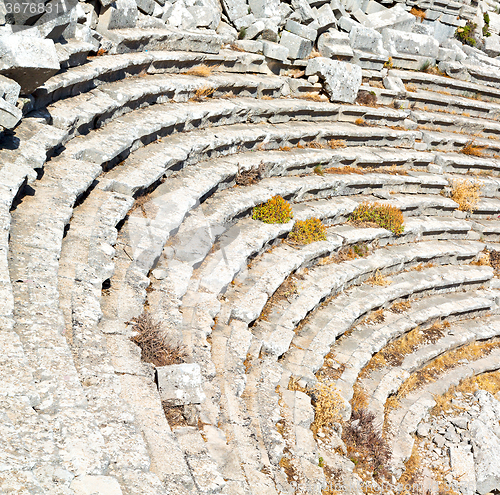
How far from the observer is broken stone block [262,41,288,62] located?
1496 cm

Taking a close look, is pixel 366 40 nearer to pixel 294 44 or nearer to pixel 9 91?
pixel 294 44

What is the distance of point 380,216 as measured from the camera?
14188mm

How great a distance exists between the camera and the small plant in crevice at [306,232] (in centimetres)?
1196

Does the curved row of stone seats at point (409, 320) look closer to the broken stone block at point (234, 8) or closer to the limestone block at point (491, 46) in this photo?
the broken stone block at point (234, 8)

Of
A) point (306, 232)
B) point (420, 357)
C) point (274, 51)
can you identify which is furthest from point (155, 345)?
point (274, 51)

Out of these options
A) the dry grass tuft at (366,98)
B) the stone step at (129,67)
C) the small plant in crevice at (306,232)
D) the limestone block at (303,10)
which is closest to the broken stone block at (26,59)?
the stone step at (129,67)

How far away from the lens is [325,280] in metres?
11.8

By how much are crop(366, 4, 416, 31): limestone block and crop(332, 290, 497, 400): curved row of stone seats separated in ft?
28.1

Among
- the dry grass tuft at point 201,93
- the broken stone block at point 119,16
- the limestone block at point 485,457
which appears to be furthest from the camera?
the dry grass tuft at point 201,93

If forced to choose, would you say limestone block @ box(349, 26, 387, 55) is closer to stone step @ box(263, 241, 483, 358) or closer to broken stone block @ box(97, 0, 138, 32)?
stone step @ box(263, 241, 483, 358)

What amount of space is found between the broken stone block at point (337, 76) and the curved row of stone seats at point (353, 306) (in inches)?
176

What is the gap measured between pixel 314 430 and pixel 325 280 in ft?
12.0

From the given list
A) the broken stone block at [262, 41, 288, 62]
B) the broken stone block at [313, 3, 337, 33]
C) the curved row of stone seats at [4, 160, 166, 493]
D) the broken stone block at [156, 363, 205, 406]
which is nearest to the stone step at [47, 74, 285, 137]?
the broken stone block at [262, 41, 288, 62]

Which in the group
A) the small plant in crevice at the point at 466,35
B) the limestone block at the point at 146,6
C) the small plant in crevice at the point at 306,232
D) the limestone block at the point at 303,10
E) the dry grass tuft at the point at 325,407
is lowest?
the dry grass tuft at the point at 325,407
